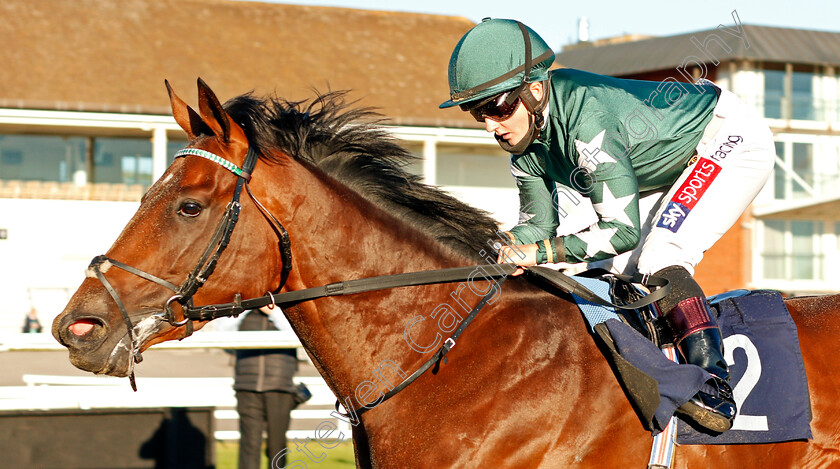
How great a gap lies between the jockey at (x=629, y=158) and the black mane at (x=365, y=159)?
8.6 inches

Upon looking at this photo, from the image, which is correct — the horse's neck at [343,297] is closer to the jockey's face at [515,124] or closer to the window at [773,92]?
the jockey's face at [515,124]

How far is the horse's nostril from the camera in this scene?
2.62m

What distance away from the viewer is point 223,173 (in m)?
2.79

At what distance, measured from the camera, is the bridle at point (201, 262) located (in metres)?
2.66

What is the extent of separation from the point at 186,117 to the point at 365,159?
2.12ft

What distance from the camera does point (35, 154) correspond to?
20109mm

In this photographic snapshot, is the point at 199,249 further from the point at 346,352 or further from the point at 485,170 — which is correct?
the point at 485,170

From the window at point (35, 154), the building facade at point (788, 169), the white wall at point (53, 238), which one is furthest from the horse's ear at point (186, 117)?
the building facade at point (788, 169)

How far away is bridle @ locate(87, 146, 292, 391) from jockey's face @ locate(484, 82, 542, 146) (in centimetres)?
82

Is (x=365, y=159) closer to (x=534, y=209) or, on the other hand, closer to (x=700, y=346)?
(x=534, y=209)

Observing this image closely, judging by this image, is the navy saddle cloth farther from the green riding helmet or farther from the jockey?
the green riding helmet

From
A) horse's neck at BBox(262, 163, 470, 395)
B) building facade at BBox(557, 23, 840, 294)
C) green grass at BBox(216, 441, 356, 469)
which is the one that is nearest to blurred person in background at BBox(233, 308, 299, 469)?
green grass at BBox(216, 441, 356, 469)

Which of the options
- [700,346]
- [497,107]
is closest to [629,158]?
[497,107]

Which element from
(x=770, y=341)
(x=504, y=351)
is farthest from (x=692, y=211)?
(x=504, y=351)
